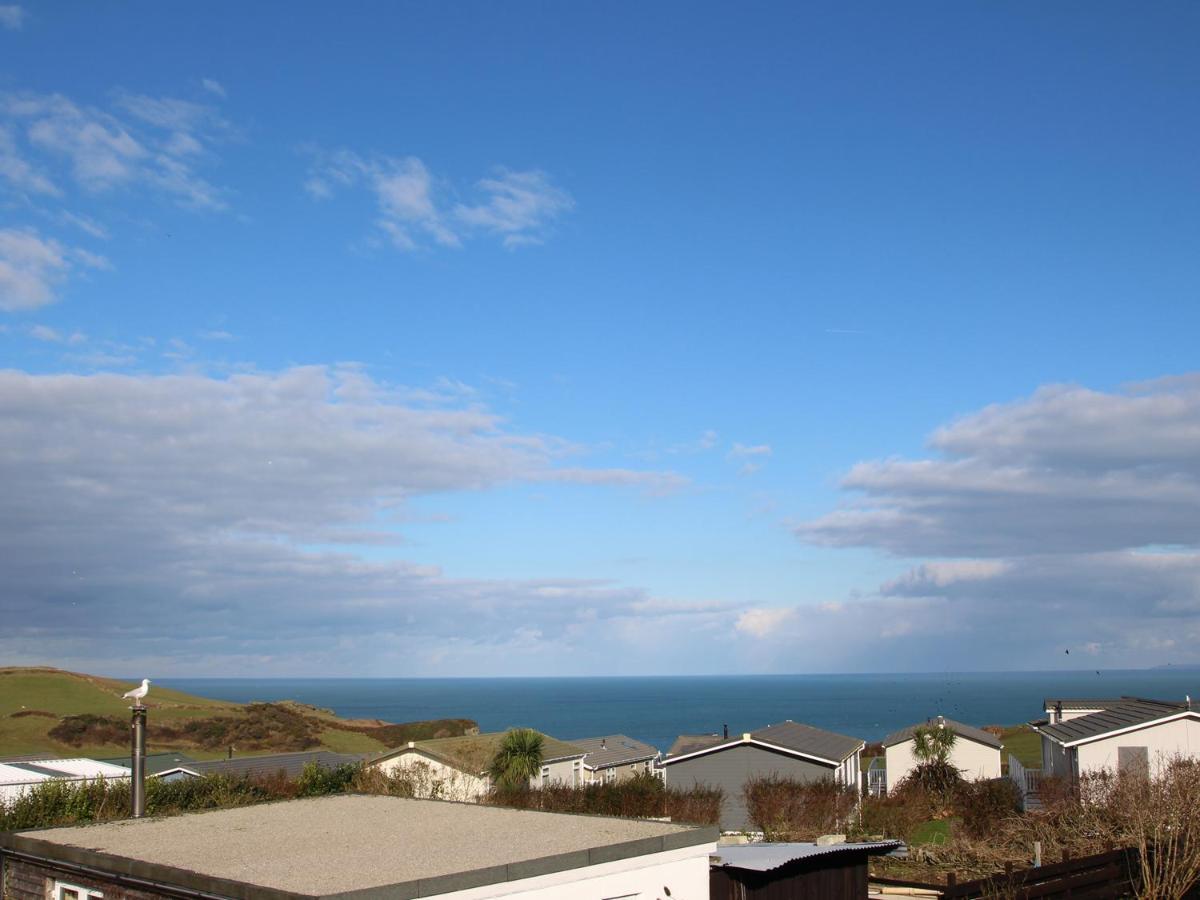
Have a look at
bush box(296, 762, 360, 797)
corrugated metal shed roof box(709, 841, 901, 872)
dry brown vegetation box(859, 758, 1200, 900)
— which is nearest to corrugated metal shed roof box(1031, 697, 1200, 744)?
dry brown vegetation box(859, 758, 1200, 900)

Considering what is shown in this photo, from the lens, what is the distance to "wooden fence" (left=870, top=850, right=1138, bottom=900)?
18078 mm

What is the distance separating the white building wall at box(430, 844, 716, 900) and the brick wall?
448 centimetres

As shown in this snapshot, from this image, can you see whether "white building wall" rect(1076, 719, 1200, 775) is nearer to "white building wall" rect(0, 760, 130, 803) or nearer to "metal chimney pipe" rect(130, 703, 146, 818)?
"metal chimney pipe" rect(130, 703, 146, 818)

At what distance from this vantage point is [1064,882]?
18984 millimetres

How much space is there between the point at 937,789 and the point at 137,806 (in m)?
33.0

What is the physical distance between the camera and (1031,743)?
77625mm

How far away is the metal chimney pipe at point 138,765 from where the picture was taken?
782 inches

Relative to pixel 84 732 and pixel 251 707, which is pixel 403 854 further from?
pixel 251 707

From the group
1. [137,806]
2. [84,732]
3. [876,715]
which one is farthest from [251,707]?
[876,715]

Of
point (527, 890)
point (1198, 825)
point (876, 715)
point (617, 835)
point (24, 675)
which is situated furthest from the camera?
point (876, 715)

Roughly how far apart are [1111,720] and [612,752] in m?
27.3

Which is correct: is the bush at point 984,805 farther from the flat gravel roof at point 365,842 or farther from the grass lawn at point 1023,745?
the flat gravel roof at point 365,842

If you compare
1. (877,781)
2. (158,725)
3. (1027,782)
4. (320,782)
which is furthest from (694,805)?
(158,725)

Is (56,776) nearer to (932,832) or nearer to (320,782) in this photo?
(320,782)
